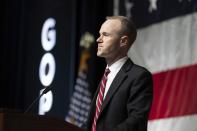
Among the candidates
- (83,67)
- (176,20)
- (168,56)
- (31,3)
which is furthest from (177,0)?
(31,3)

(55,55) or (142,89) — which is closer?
(142,89)

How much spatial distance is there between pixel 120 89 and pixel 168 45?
1793 millimetres

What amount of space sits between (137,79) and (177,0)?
1.84 meters

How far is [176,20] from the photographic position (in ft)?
14.3

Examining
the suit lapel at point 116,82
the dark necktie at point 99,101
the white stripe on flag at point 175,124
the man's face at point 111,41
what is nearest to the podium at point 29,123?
the dark necktie at point 99,101

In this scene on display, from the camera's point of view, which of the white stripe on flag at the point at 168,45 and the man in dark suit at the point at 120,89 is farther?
the white stripe on flag at the point at 168,45

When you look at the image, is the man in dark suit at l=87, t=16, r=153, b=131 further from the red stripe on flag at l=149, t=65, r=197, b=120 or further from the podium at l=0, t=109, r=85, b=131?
the red stripe on flag at l=149, t=65, r=197, b=120

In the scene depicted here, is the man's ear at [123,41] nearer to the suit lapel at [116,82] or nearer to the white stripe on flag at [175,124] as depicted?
the suit lapel at [116,82]

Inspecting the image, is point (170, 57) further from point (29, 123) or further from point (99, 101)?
point (29, 123)

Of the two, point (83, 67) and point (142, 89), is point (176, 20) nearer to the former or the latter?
point (83, 67)

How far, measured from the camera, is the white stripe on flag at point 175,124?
4.07 metres

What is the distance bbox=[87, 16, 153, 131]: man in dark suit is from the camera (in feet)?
8.52

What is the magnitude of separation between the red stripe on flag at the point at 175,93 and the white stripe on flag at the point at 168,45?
0.06 m

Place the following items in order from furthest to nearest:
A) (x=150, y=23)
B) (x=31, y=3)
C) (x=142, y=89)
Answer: (x=31, y=3), (x=150, y=23), (x=142, y=89)
